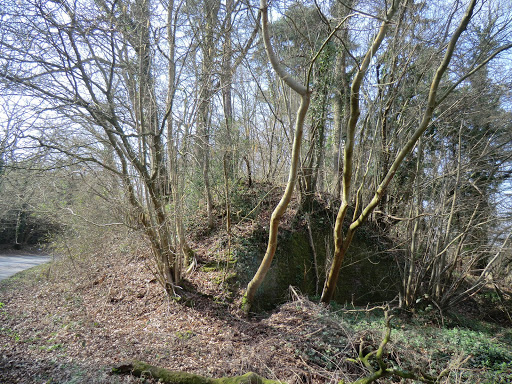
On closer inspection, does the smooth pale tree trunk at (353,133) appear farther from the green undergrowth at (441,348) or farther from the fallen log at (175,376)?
the fallen log at (175,376)

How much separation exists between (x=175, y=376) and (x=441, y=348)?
450 cm

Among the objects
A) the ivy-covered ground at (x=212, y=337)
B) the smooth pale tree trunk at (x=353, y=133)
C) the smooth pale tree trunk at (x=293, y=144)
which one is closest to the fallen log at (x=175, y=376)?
the ivy-covered ground at (x=212, y=337)

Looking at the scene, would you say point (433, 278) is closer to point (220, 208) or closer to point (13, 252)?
point (220, 208)

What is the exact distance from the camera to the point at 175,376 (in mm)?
4180

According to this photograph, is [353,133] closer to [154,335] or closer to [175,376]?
[175,376]

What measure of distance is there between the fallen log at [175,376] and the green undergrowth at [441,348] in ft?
6.25

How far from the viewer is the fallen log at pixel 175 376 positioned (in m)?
4.12

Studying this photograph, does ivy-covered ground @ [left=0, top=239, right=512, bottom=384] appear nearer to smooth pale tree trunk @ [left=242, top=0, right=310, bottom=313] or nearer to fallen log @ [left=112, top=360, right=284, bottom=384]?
fallen log @ [left=112, top=360, right=284, bottom=384]

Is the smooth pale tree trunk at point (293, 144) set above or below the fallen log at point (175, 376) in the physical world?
above

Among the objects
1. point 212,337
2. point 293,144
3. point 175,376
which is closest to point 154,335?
point 212,337

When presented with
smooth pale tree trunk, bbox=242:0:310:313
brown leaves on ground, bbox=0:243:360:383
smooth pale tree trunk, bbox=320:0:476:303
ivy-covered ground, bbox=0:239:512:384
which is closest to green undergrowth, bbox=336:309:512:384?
ivy-covered ground, bbox=0:239:512:384

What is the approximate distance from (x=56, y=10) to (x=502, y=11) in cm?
941

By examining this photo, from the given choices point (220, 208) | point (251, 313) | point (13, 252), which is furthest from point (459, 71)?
point (13, 252)

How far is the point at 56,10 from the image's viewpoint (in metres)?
5.12
